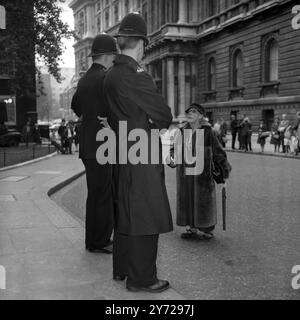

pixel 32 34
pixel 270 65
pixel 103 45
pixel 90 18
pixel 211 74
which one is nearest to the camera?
pixel 103 45

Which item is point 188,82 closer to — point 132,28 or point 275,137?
point 275,137

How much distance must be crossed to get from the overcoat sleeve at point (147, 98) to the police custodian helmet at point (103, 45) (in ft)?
4.93

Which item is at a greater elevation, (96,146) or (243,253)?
(96,146)

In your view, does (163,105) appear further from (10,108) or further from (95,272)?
(10,108)

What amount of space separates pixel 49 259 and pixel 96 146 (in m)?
1.26

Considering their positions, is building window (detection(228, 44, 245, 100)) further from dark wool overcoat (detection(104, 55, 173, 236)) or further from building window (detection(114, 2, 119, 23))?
building window (detection(114, 2, 119, 23))

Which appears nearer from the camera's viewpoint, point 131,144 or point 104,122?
point 131,144

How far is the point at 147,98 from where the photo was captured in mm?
3846

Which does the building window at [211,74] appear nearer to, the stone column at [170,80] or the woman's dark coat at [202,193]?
the stone column at [170,80]

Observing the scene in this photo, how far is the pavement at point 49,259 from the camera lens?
158 inches

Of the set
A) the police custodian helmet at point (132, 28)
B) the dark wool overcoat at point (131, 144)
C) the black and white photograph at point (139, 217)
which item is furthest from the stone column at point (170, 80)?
the dark wool overcoat at point (131, 144)

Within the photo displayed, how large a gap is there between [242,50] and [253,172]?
2037cm

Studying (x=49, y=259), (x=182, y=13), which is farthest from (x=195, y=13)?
(x=49, y=259)

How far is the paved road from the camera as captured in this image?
428 centimetres
